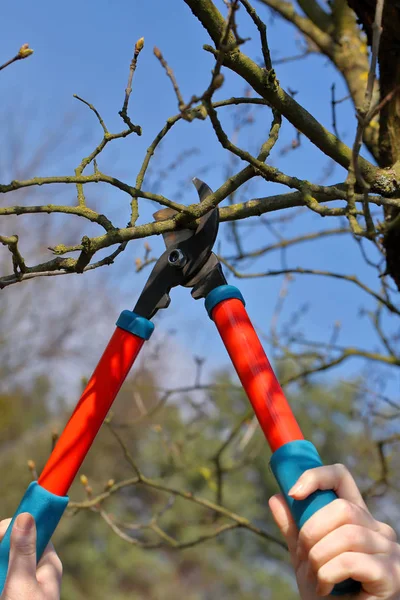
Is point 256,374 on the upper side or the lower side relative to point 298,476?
upper

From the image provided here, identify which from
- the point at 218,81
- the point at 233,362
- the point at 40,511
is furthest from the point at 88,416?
the point at 218,81

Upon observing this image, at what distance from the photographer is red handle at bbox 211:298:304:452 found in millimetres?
1062

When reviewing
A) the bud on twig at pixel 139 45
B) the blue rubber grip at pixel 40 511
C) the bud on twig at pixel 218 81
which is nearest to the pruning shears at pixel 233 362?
the blue rubber grip at pixel 40 511

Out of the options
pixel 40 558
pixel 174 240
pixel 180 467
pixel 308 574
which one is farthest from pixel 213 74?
pixel 180 467

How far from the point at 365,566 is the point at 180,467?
6.65ft

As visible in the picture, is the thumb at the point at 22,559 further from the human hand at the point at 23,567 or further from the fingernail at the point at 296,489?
the fingernail at the point at 296,489

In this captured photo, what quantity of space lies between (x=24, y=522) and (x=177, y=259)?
0.59 m

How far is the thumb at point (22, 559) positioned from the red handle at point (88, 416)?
0.26 feet

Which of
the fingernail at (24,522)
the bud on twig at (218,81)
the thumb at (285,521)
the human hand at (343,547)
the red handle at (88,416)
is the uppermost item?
the bud on twig at (218,81)

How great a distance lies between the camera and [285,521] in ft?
3.26

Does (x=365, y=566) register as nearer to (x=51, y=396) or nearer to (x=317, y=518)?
(x=317, y=518)

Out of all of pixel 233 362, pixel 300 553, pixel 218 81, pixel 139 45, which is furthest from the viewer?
pixel 139 45

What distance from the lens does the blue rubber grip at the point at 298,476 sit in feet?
3.07

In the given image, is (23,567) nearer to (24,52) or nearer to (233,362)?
(233,362)
